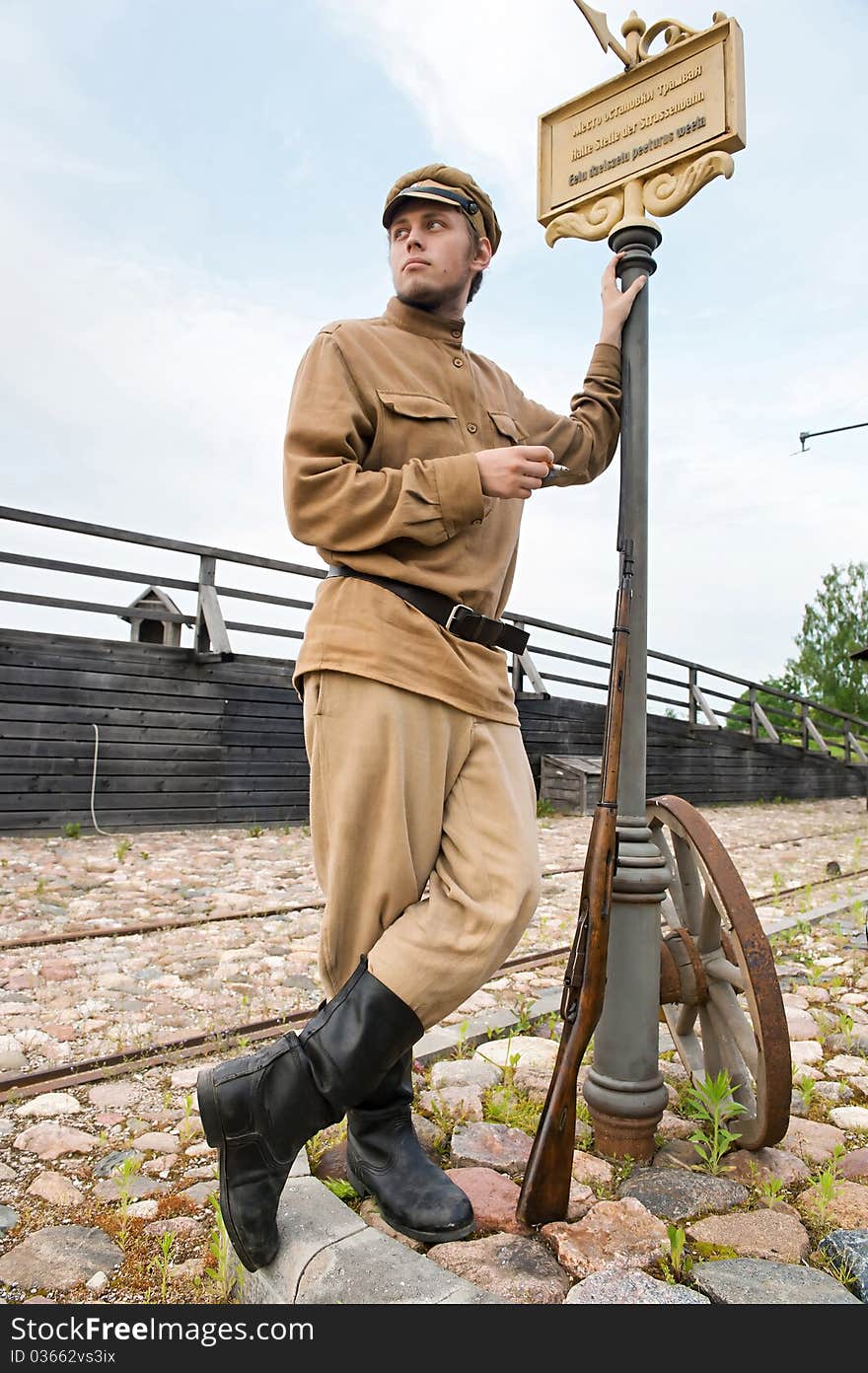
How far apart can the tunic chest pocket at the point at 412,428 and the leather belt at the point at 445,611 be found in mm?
248

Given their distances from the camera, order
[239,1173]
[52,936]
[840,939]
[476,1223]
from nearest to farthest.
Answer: [239,1173]
[476,1223]
[52,936]
[840,939]

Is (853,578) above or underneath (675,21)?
above

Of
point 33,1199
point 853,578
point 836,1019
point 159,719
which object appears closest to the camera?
point 33,1199

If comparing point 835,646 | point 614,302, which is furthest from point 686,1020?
point 835,646

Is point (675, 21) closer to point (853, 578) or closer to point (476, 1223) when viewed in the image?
point (476, 1223)

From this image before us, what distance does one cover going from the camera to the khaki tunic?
1.73 metres

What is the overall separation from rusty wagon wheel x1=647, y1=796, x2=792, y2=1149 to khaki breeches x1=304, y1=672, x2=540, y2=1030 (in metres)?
0.57

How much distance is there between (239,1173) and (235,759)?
7.82 m

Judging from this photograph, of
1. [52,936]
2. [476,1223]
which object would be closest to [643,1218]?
[476,1223]

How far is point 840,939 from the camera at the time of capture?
4672mm

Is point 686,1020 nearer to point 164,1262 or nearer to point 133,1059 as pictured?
point 164,1262

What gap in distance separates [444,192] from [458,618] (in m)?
0.89

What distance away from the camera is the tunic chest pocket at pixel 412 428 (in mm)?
1856

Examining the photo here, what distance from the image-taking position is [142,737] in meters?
8.55
